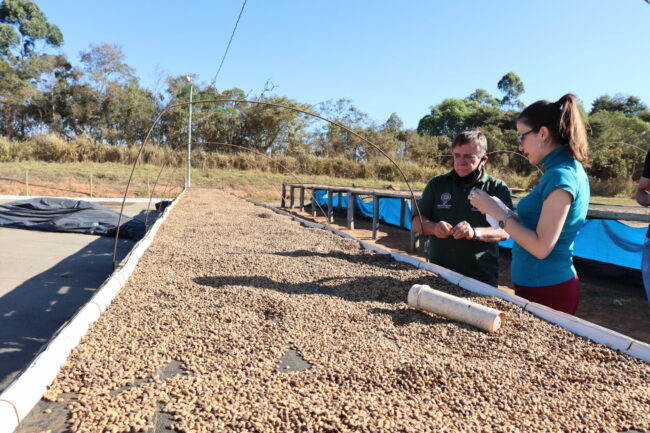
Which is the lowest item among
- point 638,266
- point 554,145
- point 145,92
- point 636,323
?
Result: point 636,323

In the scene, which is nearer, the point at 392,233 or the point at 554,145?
the point at 554,145

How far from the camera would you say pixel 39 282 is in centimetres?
402

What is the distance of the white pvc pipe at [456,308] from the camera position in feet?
5.28

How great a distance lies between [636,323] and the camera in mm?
3635

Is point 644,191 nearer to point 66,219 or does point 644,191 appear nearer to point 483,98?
point 66,219

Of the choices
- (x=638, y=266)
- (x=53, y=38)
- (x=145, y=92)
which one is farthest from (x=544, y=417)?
(x=53, y=38)

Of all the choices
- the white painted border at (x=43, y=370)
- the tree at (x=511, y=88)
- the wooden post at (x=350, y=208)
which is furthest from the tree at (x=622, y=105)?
the white painted border at (x=43, y=370)

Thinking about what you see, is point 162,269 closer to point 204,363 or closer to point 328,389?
point 204,363

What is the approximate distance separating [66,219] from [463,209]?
7240 mm

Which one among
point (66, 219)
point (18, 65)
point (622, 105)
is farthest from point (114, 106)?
point (622, 105)

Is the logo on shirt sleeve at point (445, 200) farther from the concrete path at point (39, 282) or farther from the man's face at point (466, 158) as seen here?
the concrete path at point (39, 282)

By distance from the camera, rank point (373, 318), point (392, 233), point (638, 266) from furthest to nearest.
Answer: point (392, 233) < point (638, 266) < point (373, 318)

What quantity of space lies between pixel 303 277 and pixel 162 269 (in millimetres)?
944

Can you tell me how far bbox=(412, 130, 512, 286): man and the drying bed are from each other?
A: 26 centimetres
